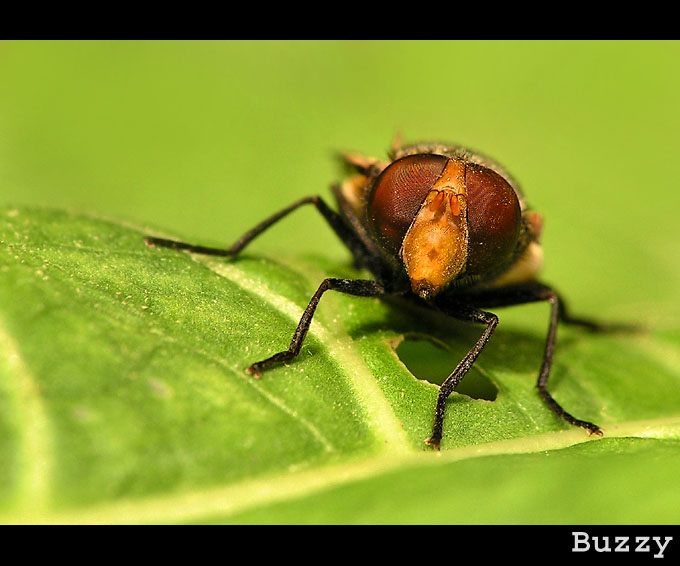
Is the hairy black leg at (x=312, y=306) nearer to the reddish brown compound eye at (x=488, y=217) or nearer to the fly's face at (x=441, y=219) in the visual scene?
the fly's face at (x=441, y=219)

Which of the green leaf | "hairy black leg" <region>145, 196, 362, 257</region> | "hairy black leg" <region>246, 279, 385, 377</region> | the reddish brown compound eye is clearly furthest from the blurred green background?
the reddish brown compound eye

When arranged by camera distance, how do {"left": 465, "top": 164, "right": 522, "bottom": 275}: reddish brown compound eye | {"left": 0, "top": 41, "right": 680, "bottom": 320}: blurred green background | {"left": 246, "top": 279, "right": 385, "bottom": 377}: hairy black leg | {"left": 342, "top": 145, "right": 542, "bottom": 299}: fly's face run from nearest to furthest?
{"left": 246, "top": 279, "right": 385, "bottom": 377}: hairy black leg < {"left": 342, "top": 145, "right": 542, "bottom": 299}: fly's face < {"left": 465, "top": 164, "right": 522, "bottom": 275}: reddish brown compound eye < {"left": 0, "top": 41, "right": 680, "bottom": 320}: blurred green background

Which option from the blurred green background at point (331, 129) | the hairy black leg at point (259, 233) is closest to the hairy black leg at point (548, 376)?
the hairy black leg at point (259, 233)

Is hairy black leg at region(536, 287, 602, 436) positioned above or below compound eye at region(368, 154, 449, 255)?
below

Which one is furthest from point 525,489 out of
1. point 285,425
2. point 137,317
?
point 137,317

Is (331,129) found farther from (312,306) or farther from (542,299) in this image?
(312,306)

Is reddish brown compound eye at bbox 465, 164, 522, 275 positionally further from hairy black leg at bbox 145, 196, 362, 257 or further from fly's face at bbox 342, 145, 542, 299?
hairy black leg at bbox 145, 196, 362, 257
